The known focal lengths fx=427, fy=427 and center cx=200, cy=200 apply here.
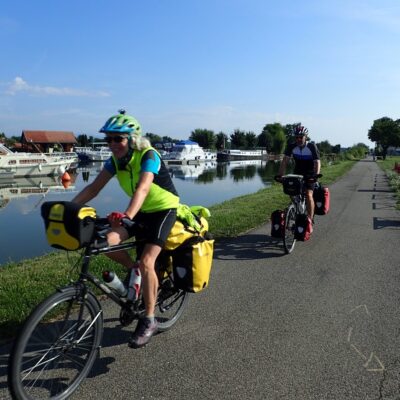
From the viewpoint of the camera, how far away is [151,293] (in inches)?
147

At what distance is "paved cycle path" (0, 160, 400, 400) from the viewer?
324 cm

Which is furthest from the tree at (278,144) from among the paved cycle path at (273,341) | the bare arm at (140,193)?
the bare arm at (140,193)

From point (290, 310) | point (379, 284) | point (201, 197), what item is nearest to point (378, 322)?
point (290, 310)

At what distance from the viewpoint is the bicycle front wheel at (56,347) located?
9.12ft

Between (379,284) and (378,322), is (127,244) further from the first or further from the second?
(379,284)

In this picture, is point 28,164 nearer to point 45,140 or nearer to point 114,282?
point 114,282

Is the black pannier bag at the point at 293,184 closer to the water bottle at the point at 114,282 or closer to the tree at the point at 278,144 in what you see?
the water bottle at the point at 114,282

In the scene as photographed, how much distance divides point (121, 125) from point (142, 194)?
1.98 ft

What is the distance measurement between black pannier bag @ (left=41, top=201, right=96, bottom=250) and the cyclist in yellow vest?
31 cm

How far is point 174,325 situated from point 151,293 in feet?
2.60

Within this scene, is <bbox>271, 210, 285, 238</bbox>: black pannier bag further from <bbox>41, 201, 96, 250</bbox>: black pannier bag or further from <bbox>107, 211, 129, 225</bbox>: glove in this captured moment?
<bbox>41, 201, 96, 250</bbox>: black pannier bag

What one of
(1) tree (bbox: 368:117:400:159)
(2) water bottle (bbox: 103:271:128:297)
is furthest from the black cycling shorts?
(1) tree (bbox: 368:117:400:159)

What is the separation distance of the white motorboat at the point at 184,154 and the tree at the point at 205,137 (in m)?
41.0

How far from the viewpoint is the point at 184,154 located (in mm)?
80938
